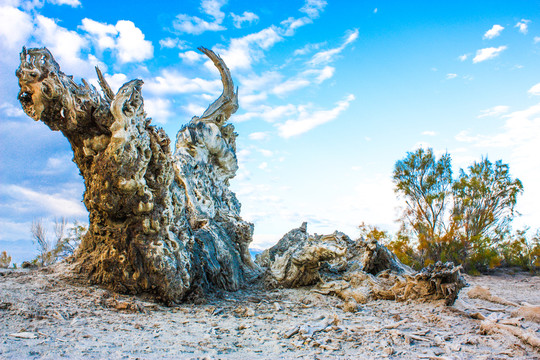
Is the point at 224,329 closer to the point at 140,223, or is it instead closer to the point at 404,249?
the point at 140,223

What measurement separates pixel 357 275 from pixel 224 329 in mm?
3416

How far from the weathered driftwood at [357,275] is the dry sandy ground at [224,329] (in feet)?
1.04

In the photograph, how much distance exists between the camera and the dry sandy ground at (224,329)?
3.19 m

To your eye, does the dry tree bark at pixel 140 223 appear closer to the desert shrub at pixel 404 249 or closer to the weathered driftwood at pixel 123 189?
the weathered driftwood at pixel 123 189

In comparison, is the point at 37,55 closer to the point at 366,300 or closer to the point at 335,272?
the point at 366,300

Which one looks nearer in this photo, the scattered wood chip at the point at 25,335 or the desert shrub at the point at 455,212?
the scattered wood chip at the point at 25,335

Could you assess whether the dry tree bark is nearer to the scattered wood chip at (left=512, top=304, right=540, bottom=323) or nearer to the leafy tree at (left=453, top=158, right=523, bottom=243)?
the scattered wood chip at (left=512, top=304, right=540, bottom=323)

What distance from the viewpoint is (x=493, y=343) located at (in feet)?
11.7

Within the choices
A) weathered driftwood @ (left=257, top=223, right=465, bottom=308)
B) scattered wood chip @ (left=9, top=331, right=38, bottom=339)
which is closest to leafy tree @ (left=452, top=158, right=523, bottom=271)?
weathered driftwood @ (left=257, top=223, right=465, bottom=308)

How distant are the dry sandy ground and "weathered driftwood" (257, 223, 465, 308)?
318 mm

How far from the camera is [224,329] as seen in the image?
412 centimetres

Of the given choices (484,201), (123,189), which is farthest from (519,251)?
(123,189)

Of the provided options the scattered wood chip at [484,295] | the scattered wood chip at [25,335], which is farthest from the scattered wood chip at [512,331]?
the scattered wood chip at [25,335]

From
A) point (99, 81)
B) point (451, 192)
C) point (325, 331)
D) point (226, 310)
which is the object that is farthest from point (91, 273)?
point (451, 192)
